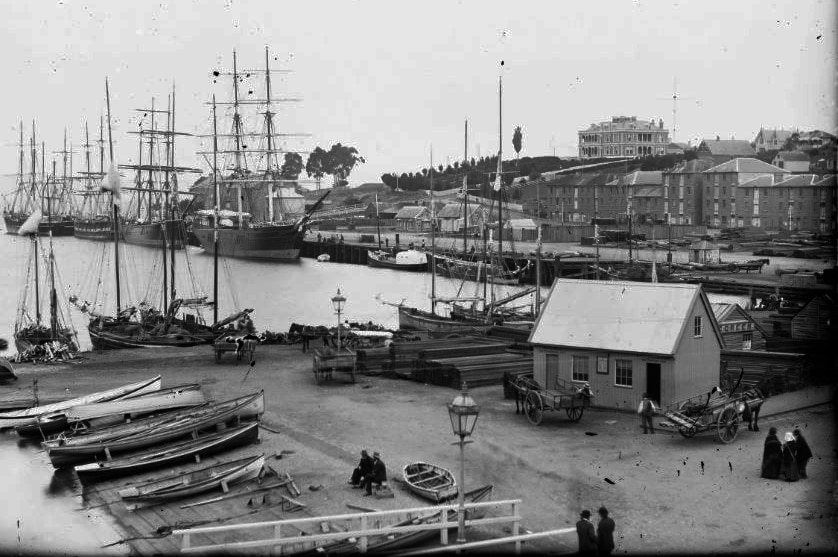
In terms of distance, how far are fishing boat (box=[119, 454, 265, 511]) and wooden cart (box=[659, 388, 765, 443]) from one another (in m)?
9.66

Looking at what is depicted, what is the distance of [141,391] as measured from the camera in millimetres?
29531

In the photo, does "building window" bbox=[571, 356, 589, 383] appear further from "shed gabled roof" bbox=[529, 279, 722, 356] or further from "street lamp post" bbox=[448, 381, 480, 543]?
"street lamp post" bbox=[448, 381, 480, 543]

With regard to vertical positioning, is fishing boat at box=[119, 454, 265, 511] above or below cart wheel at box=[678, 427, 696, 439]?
below

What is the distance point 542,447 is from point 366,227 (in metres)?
174

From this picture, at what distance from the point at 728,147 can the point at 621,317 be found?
6207 inches

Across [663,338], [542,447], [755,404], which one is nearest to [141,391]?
[542,447]

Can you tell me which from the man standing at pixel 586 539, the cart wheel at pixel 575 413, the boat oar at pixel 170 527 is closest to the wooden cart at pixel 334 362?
the cart wheel at pixel 575 413

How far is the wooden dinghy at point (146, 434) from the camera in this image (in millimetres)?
23953

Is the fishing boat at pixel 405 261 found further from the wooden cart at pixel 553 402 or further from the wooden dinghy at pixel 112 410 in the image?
the wooden cart at pixel 553 402

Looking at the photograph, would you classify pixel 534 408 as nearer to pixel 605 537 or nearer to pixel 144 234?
pixel 605 537

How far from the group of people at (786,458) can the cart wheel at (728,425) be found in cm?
235

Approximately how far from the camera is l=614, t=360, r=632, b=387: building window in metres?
27.3

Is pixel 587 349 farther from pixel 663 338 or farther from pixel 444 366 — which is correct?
pixel 444 366

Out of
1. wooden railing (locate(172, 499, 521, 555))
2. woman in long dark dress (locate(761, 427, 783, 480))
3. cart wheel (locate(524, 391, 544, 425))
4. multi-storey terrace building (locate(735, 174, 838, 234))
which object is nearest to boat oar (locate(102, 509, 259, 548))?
wooden railing (locate(172, 499, 521, 555))
